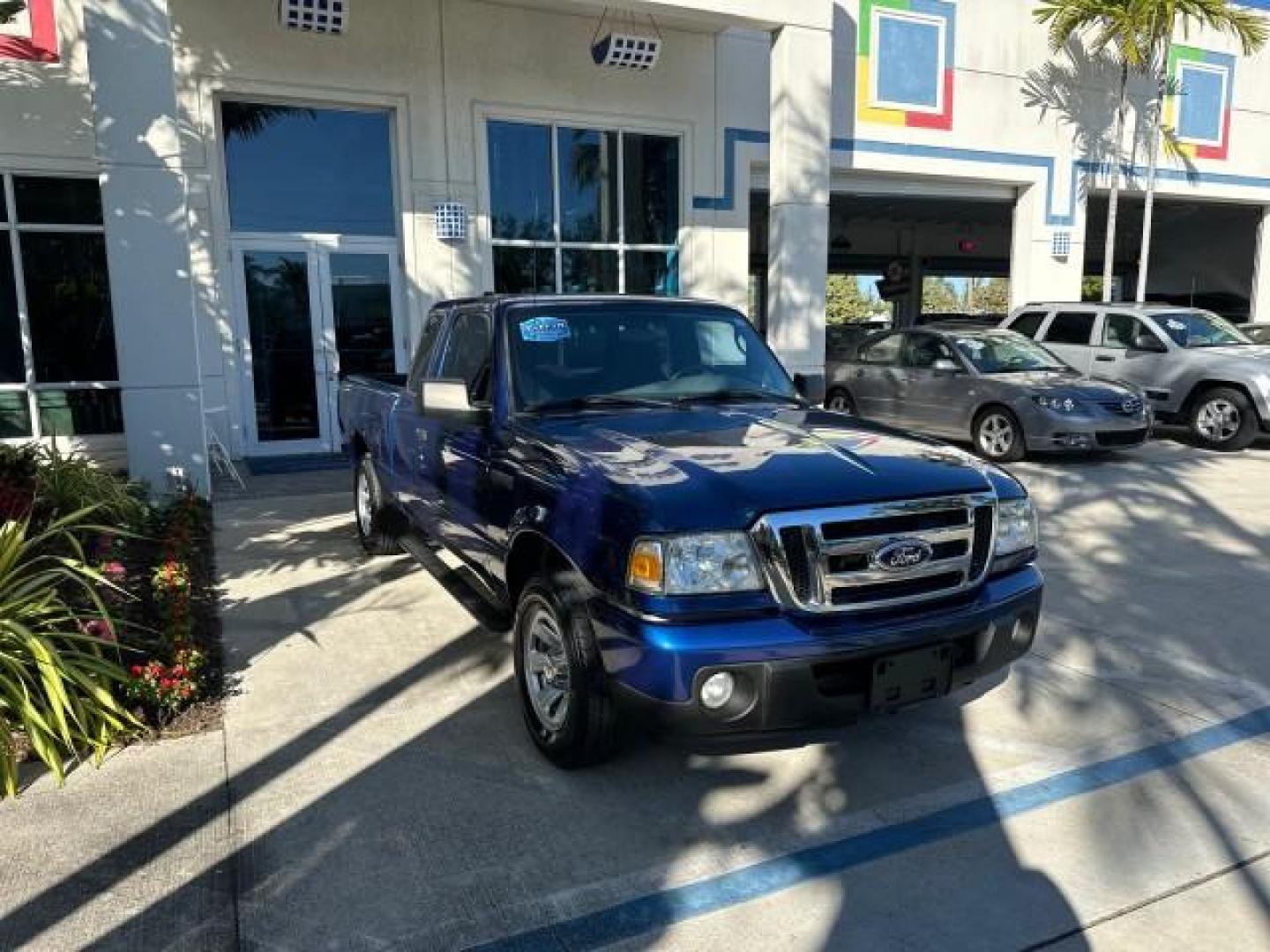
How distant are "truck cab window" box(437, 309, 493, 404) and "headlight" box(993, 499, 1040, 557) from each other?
2348 millimetres

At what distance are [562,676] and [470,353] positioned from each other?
2.06 m

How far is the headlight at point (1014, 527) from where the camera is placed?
366cm

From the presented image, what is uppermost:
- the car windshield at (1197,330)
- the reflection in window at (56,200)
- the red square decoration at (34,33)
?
the red square decoration at (34,33)

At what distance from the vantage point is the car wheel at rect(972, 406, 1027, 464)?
425 inches

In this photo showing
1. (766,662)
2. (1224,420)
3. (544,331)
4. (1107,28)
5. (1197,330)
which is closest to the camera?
(766,662)

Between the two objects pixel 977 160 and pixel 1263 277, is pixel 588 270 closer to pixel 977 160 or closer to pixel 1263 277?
pixel 977 160

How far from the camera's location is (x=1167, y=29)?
15.4m

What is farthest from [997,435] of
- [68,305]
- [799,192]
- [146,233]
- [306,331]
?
[68,305]

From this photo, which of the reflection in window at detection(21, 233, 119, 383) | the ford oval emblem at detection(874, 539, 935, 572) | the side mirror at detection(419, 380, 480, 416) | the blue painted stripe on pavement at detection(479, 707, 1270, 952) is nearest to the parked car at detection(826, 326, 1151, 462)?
the blue painted stripe on pavement at detection(479, 707, 1270, 952)

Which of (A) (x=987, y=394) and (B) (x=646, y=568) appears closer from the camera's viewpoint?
(B) (x=646, y=568)

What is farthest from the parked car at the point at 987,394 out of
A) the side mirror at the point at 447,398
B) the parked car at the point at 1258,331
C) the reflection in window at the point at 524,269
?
the side mirror at the point at 447,398

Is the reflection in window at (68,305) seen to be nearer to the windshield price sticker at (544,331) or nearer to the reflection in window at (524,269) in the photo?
the reflection in window at (524,269)

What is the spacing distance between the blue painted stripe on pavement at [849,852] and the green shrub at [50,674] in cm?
217

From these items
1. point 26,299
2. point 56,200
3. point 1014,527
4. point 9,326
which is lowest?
point 1014,527
